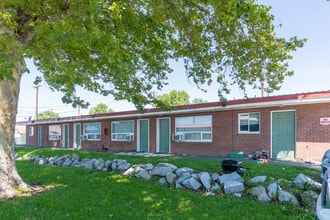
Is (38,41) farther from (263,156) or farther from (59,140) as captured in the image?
(59,140)

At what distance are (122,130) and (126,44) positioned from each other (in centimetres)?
1394

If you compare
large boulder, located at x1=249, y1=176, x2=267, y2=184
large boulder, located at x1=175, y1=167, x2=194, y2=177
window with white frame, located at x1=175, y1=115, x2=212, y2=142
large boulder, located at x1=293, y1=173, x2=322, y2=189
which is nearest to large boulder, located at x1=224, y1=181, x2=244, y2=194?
large boulder, located at x1=249, y1=176, x2=267, y2=184

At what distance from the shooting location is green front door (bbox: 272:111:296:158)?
37.3ft

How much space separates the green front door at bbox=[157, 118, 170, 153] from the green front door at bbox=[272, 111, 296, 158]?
20.5ft

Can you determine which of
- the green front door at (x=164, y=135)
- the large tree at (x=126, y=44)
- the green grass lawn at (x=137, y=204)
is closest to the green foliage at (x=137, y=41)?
the large tree at (x=126, y=44)

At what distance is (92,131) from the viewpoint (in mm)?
21578

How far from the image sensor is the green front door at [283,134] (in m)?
11.4

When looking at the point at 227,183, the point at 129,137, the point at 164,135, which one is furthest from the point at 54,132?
the point at 227,183

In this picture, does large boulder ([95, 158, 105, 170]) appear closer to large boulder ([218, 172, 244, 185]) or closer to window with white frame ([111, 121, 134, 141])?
large boulder ([218, 172, 244, 185])

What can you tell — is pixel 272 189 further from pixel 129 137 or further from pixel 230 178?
pixel 129 137

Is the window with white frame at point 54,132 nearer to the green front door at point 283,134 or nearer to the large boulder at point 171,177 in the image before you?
the green front door at point 283,134

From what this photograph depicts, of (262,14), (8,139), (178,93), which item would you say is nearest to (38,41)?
(8,139)

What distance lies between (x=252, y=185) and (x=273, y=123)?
6.63m

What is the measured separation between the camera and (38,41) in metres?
5.39
